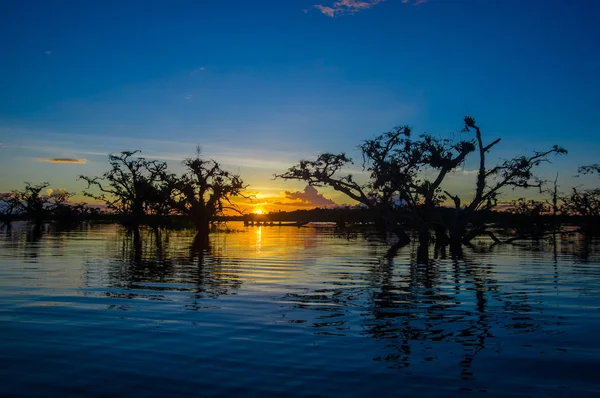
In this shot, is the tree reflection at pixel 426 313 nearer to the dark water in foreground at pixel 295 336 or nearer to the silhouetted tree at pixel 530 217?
the dark water in foreground at pixel 295 336

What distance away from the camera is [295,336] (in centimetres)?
773

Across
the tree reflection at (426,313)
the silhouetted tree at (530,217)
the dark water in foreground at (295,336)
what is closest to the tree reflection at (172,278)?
the dark water in foreground at (295,336)

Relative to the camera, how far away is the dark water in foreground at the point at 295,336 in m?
5.58

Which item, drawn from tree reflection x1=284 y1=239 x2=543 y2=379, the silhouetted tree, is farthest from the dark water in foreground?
the silhouetted tree

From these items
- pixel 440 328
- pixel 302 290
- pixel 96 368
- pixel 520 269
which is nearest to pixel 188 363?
pixel 96 368

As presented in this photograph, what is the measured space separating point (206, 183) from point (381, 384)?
49.0 meters

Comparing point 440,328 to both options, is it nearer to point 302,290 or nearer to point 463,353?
point 463,353

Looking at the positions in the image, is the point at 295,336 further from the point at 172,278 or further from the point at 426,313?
the point at 172,278

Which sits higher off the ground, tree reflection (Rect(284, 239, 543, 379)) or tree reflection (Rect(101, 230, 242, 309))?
tree reflection (Rect(284, 239, 543, 379))

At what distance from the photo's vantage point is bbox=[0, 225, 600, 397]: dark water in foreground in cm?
558

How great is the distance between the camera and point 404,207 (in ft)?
125

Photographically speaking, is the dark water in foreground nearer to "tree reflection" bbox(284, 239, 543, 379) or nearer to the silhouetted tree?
"tree reflection" bbox(284, 239, 543, 379)

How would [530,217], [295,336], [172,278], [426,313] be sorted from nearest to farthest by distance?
[295,336]
[426,313]
[172,278]
[530,217]

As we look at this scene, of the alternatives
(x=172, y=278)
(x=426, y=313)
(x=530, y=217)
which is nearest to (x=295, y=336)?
(x=426, y=313)
